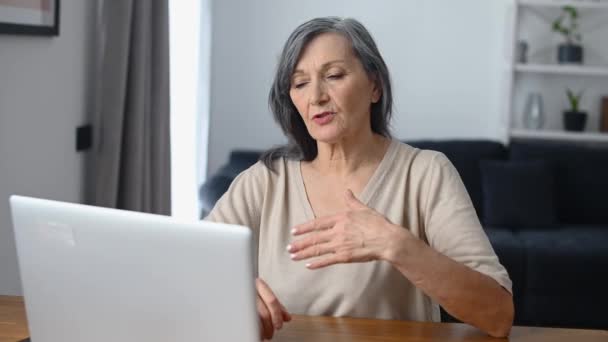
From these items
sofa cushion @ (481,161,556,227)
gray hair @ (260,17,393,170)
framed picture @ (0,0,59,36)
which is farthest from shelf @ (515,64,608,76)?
gray hair @ (260,17,393,170)

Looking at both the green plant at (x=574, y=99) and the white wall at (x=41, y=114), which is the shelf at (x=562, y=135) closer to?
the green plant at (x=574, y=99)

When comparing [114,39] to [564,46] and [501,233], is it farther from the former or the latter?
[564,46]

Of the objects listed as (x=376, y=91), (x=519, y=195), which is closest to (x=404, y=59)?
(x=519, y=195)

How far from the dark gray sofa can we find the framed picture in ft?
4.15

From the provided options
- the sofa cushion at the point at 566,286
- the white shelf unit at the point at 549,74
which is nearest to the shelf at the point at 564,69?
the white shelf unit at the point at 549,74

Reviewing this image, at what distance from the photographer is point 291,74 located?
2.04m

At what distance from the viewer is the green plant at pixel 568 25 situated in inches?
198

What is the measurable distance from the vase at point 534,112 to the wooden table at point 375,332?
11.2ft

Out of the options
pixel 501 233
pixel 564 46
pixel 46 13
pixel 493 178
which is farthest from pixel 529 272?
pixel 46 13

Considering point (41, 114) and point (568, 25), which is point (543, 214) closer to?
point (568, 25)

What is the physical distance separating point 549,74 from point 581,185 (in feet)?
2.32

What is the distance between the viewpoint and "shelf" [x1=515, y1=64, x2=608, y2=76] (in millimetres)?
4961

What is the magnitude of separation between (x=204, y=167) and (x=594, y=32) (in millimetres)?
2110

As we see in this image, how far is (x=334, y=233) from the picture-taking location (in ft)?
5.36
